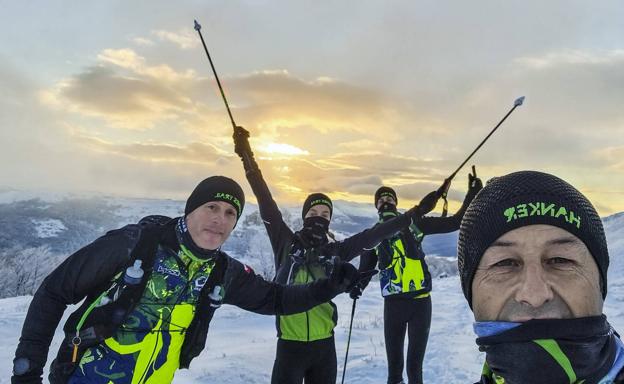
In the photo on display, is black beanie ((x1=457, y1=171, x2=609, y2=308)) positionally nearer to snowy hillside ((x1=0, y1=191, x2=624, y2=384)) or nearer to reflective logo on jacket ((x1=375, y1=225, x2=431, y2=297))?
reflective logo on jacket ((x1=375, y1=225, x2=431, y2=297))

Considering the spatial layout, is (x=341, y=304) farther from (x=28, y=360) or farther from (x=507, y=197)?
(x=507, y=197)

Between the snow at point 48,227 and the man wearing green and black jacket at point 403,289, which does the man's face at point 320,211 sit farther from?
the snow at point 48,227

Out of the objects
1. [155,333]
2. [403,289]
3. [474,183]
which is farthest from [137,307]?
[474,183]

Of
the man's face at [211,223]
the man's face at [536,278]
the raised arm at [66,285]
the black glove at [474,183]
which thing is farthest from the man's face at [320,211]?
the man's face at [536,278]

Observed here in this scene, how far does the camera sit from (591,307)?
123cm

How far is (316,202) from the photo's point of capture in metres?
4.62

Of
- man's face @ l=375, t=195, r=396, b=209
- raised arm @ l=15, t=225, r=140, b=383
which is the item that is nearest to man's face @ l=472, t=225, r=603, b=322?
raised arm @ l=15, t=225, r=140, b=383

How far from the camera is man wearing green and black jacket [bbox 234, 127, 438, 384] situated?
152 inches

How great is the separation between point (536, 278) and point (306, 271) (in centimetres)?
293

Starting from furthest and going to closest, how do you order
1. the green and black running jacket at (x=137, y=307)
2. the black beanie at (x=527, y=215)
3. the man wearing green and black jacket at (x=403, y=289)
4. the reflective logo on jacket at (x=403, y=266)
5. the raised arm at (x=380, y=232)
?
the reflective logo on jacket at (x=403, y=266) → the man wearing green and black jacket at (x=403, y=289) → the raised arm at (x=380, y=232) → the green and black running jacket at (x=137, y=307) → the black beanie at (x=527, y=215)

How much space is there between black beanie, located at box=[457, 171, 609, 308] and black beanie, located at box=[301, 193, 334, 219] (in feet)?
9.94

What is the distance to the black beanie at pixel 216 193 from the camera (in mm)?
3283

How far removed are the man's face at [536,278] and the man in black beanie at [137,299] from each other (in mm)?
2143

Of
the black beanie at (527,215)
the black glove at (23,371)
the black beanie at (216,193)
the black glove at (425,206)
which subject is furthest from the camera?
the black glove at (425,206)
